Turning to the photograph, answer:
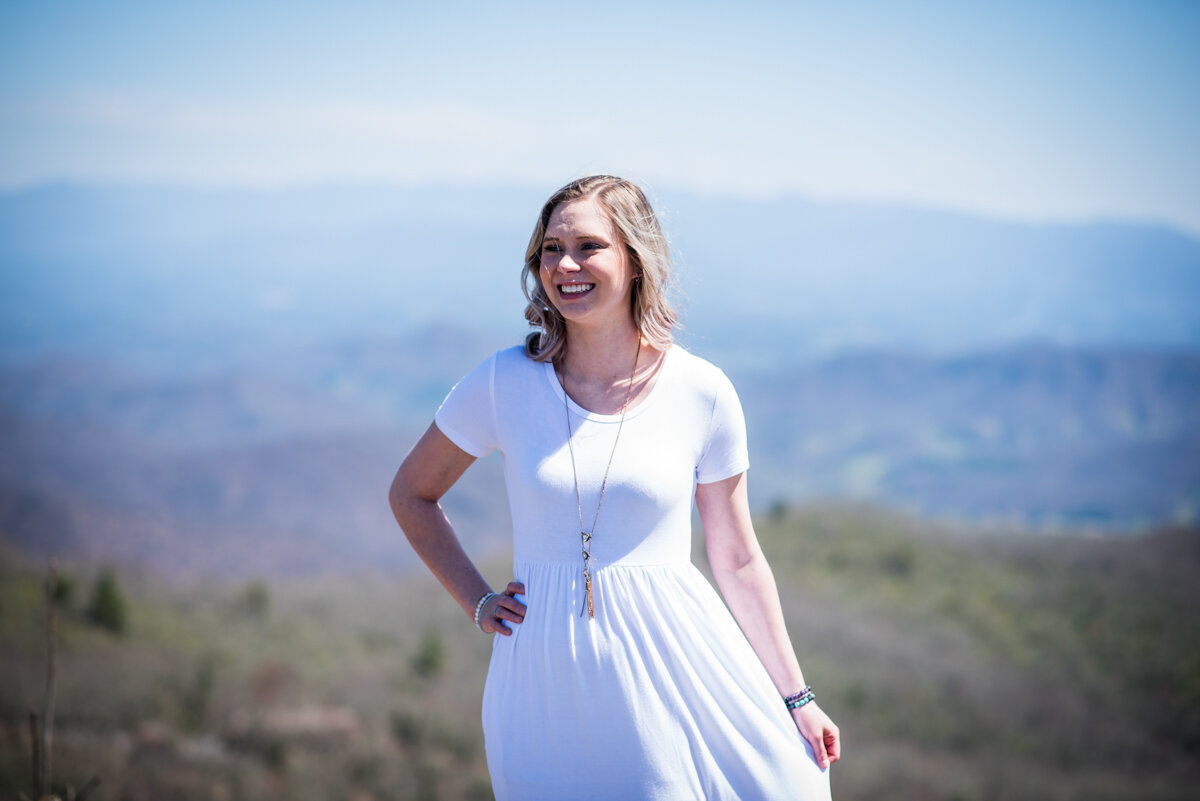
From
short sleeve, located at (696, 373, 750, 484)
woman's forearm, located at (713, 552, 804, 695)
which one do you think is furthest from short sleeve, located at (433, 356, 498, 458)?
woman's forearm, located at (713, 552, 804, 695)

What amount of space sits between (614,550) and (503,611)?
0.29 meters

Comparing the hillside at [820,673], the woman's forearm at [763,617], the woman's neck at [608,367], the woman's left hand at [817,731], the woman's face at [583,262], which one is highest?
the woman's face at [583,262]

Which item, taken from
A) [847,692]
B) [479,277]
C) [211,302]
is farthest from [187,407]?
[847,692]

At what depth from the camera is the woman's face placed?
2.21 m

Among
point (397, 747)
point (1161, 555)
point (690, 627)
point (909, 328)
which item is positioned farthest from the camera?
point (909, 328)

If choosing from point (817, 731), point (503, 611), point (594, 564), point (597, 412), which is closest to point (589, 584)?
point (594, 564)

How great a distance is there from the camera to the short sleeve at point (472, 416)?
225cm

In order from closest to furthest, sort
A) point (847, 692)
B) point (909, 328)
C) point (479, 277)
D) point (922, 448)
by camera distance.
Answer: point (847, 692)
point (922, 448)
point (909, 328)
point (479, 277)

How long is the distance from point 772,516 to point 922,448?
279 ft

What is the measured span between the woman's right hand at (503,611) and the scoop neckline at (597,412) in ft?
1.42

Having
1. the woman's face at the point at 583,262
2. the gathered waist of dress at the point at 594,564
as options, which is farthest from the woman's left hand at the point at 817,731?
the woman's face at the point at 583,262

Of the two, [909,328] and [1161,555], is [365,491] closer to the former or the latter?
[1161,555]

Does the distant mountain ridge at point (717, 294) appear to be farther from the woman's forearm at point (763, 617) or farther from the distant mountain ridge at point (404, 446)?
the woman's forearm at point (763, 617)

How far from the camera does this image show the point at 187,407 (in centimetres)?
11619
